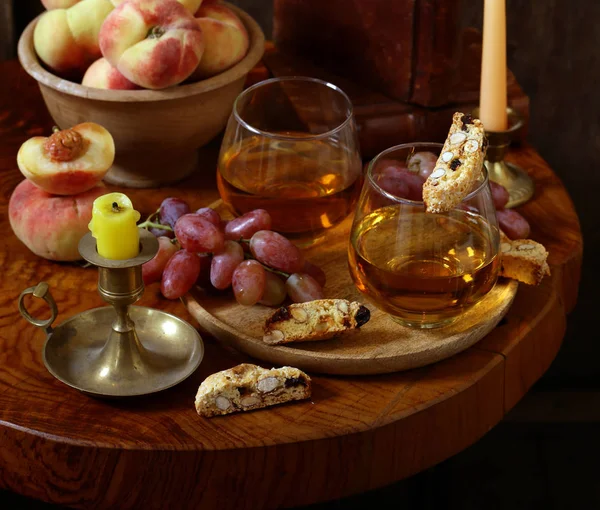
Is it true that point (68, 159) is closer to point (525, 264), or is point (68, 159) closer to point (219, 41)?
point (219, 41)

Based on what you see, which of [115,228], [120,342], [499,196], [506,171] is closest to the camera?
[115,228]

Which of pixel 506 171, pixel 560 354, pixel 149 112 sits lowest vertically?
pixel 560 354

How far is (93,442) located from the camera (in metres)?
0.73

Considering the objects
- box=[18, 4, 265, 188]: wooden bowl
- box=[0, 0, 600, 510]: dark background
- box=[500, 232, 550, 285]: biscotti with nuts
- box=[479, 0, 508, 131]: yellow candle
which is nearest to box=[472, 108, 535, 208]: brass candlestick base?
box=[479, 0, 508, 131]: yellow candle

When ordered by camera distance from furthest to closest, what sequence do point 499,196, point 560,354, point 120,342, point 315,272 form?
1. point 560,354
2. point 499,196
3. point 315,272
4. point 120,342

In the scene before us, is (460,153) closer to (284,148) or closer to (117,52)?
(284,148)

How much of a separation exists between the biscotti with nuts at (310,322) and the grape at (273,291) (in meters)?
0.05

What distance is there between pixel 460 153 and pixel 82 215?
38cm

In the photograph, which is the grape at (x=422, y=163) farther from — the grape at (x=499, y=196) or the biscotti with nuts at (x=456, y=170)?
the grape at (x=499, y=196)

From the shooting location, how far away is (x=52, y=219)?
3.02ft

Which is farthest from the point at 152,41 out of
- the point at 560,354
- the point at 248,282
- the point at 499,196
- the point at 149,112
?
the point at 560,354

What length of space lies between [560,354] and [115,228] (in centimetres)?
123

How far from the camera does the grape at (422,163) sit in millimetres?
860

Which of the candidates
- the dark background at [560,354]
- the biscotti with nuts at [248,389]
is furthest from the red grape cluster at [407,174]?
the dark background at [560,354]
